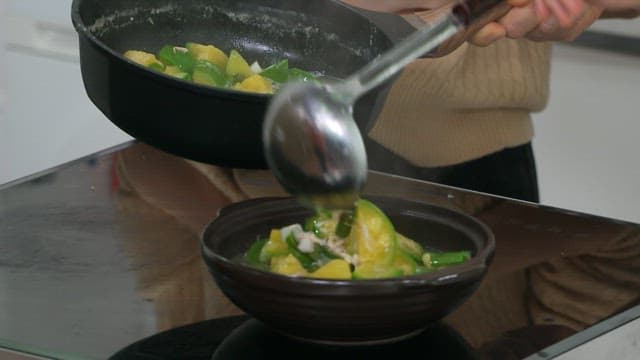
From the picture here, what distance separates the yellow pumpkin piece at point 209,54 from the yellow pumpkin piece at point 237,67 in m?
0.01

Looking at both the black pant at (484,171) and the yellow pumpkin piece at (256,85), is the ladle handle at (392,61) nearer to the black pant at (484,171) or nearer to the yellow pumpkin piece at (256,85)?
the yellow pumpkin piece at (256,85)

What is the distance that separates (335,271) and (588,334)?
22cm

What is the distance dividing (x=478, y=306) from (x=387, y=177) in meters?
0.33

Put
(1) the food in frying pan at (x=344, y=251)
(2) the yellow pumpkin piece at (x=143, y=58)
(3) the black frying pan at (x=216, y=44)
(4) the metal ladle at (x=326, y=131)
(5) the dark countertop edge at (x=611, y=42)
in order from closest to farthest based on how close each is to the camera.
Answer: (4) the metal ladle at (x=326, y=131) < (1) the food in frying pan at (x=344, y=251) < (3) the black frying pan at (x=216, y=44) < (2) the yellow pumpkin piece at (x=143, y=58) < (5) the dark countertop edge at (x=611, y=42)

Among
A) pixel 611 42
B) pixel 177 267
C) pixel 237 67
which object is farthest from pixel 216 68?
pixel 611 42

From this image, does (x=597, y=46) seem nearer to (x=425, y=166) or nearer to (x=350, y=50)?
(x=425, y=166)

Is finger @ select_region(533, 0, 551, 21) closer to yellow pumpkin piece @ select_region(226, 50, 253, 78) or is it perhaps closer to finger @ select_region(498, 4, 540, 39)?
finger @ select_region(498, 4, 540, 39)

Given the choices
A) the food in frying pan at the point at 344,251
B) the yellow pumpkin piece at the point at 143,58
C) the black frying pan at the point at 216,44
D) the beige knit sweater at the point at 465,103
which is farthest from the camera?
the beige knit sweater at the point at 465,103

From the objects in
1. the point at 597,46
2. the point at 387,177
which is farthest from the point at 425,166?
the point at 597,46

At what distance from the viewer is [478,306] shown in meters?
1.02

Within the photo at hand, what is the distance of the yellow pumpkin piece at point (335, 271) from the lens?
90 centimetres

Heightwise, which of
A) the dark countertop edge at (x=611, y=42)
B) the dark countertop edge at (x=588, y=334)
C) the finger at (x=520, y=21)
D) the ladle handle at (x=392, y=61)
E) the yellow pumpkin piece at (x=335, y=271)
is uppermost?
the ladle handle at (x=392, y=61)

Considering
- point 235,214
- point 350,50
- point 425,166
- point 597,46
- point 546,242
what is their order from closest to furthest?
point 235,214 → point 546,242 → point 350,50 → point 425,166 → point 597,46

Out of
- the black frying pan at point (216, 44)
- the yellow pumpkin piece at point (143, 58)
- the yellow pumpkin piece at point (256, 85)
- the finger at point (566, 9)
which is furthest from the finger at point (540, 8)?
the yellow pumpkin piece at point (143, 58)
